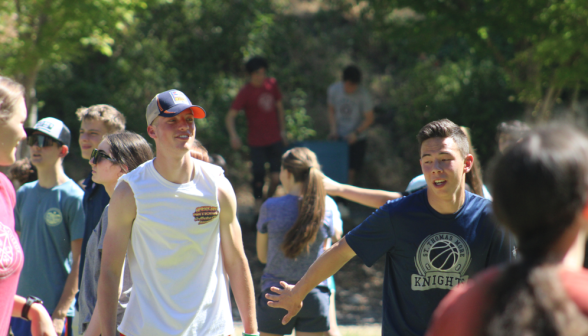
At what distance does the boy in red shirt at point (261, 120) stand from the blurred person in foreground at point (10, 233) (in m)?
5.94

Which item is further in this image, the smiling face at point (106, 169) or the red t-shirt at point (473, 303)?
the smiling face at point (106, 169)

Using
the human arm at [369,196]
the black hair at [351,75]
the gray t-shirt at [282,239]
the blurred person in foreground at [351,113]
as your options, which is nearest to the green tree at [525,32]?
the black hair at [351,75]

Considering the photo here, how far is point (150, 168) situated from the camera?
2881 millimetres

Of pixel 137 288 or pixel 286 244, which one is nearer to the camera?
pixel 137 288

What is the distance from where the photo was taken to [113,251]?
2.78 metres

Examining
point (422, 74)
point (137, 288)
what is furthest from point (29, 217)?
point (422, 74)

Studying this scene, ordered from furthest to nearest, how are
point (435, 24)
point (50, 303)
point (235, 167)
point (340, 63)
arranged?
point (340, 63)
point (235, 167)
point (435, 24)
point (50, 303)

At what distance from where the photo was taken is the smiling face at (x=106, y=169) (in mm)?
3324

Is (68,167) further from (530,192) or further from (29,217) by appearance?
(530,192)

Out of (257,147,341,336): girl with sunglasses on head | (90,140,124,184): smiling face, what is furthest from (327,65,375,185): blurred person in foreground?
(90,140,124,184): smiling face

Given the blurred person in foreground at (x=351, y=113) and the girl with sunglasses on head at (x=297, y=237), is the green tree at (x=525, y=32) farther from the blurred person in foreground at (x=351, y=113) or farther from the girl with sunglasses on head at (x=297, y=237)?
the girl with sunglasses on head at (x=297, y=237)

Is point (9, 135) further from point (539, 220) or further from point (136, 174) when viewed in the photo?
point (539, 220)

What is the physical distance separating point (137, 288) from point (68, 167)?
815cm

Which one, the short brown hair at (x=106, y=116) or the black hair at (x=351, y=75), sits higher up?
the black hair at (x=351, y=75)
